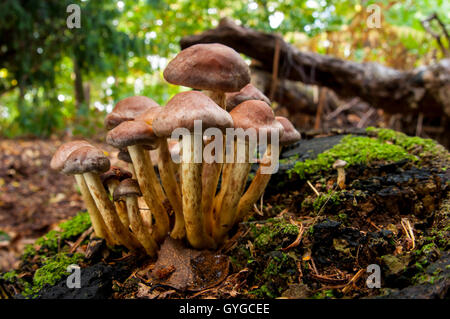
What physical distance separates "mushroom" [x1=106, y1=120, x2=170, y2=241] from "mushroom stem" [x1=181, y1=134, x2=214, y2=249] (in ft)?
0.85

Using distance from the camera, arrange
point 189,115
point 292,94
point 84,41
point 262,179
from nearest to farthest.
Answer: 1. point 189,115
2. point 262,179
3. point 84,41
4. point 292,94

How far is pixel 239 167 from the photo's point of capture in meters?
2.27

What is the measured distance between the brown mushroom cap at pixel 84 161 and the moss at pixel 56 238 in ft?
4.04

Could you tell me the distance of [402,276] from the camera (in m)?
1.54

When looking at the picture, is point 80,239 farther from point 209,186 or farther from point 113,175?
point 209,186

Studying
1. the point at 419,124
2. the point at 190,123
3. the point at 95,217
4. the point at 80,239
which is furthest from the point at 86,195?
the point at 419,124

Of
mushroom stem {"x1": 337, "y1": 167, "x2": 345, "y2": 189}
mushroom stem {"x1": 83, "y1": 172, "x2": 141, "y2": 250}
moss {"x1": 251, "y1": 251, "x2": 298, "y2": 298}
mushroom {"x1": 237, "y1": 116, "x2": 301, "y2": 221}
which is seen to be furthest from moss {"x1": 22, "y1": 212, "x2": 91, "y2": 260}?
mushroom stem {"x1": 337, "y1": 167, "x2": 345, "y2": 189}

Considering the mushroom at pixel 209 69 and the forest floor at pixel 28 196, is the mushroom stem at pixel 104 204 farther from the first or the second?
the forest floor at pixel 28 196

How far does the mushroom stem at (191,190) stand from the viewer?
1959mm

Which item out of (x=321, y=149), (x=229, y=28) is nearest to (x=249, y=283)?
(x=321, y=149)

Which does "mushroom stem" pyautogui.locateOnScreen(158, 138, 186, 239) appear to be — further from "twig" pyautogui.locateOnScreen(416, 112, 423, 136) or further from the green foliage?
"twig" pyautogui.locateOnScreen(416, 112, 423, 136)

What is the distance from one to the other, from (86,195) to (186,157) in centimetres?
99

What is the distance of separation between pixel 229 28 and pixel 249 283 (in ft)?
14.4
